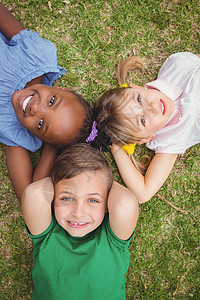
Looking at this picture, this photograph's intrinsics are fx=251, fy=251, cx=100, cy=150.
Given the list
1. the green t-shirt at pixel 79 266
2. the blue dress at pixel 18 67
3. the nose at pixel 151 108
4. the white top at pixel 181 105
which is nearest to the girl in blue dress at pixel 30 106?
the blue dress at pixel 18 67

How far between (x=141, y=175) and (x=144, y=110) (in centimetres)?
57

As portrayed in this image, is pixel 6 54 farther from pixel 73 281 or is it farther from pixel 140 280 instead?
pixel 140 280

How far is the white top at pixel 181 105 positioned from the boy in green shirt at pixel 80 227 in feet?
1.87

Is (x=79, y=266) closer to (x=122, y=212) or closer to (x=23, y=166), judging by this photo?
(x=122, y=212)

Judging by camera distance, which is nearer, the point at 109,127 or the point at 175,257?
the point at 109,127

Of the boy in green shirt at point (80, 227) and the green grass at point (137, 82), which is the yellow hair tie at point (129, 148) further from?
the boy in green shirt at point (80, 227)

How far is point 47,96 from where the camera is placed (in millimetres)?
1527

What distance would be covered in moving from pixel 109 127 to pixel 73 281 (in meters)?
1.01

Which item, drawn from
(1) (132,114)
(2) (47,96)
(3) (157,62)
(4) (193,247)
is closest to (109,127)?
(1) (132,114)

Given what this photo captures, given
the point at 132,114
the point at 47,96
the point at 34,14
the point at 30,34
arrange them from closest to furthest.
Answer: the point at 47,96, the point at 132,114, the point at 30,34, the point at 34,14

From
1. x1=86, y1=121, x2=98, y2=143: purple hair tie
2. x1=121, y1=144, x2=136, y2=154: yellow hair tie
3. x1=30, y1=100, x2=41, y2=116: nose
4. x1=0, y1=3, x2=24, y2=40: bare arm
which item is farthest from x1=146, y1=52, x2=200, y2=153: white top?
x1=0, y1=3, x2=24, y2=40: bare arm

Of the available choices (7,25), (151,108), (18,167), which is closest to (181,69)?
(151,108)

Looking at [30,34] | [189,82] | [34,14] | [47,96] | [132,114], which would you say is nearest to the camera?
[47,96]

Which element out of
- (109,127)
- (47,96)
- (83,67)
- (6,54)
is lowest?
(109,127)
